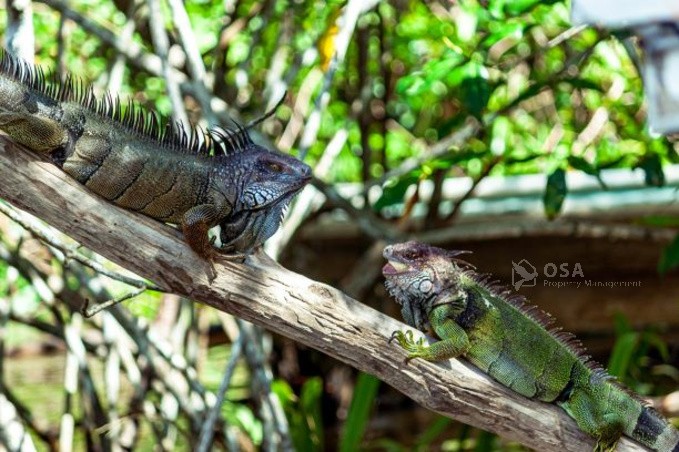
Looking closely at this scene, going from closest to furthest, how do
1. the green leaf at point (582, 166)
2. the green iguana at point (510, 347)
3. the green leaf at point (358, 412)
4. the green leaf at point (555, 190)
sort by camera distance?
the green iguana at point (510, 347) < the green leaf at point (582, 166) < the green leaf at point (555, 190) < the green leaf at point (358, 412)

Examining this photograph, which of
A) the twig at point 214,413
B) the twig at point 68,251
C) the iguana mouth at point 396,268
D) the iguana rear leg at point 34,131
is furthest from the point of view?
the twig at point 214,413

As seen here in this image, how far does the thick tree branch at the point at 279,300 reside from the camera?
8.78 feet

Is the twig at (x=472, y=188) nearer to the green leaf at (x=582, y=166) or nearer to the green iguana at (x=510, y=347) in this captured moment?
the green leaf at (x=582, y=166)

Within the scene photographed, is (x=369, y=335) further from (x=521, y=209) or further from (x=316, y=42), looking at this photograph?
(x=521, y=209)

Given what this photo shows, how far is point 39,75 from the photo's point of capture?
9.25 feet

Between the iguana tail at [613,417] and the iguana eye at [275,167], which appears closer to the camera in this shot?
the iguana eye at [275,167]

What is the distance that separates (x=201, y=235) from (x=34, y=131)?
549 millimetres

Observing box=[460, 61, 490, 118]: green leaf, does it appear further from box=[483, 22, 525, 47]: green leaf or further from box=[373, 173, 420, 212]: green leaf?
box=[373, 173, 420, 212]: green leaf

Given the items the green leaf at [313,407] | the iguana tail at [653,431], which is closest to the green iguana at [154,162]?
the iguana tail at [653,431]

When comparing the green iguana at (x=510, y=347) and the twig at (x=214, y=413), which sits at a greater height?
the green iguana at (x=510, y=347)

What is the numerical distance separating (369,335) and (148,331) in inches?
67.3

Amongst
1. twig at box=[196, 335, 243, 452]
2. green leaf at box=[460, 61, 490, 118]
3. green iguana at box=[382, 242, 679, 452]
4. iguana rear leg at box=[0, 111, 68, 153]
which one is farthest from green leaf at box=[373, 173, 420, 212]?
iguana rear leg at box=[0, 111, 68, 153]

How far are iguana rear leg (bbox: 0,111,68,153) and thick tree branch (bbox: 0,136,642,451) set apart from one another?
1.3 inches

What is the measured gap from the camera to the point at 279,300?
2.81m
